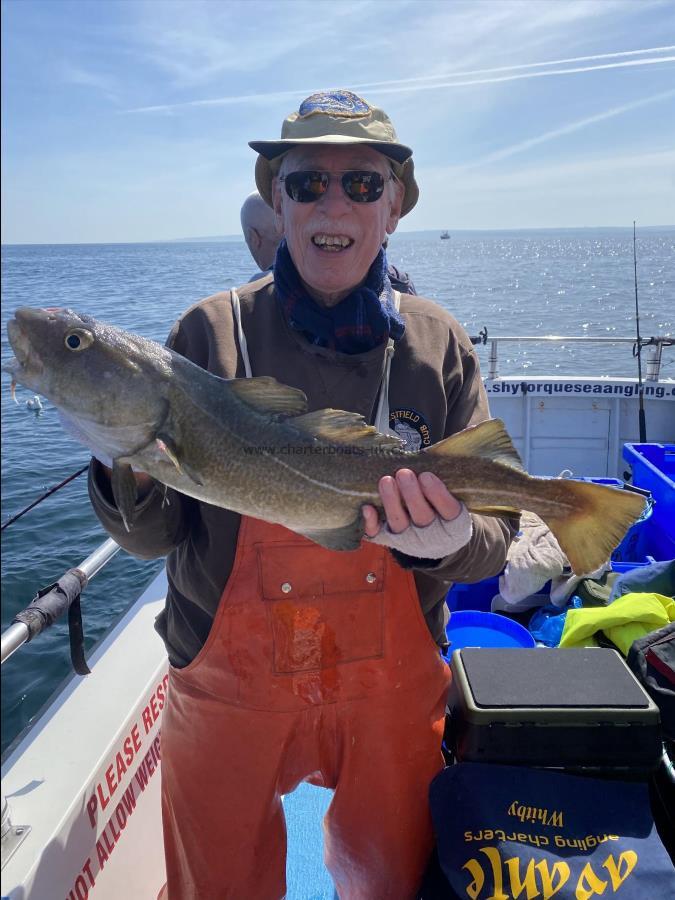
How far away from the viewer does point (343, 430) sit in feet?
8.36

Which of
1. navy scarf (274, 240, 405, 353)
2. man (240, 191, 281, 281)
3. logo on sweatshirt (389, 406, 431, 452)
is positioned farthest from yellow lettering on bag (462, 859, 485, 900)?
man (240, 191, 281, 281)

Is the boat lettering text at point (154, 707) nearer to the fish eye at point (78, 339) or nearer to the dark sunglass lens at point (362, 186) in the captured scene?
the fish eye at point (78, 339)

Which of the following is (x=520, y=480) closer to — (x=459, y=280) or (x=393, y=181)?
(x=393, y=181)

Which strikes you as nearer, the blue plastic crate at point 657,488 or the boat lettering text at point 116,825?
the boat lettering text at point 116,825

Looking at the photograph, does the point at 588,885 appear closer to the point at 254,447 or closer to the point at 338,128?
the point at 254,447

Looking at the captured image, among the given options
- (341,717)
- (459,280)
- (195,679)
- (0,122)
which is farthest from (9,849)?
(459,280)

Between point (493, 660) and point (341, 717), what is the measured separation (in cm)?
88

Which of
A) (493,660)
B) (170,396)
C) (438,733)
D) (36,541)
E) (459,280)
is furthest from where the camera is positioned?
(459,280)

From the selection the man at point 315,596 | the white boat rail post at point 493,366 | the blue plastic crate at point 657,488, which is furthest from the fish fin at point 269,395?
the white boat rail post at point 493,366

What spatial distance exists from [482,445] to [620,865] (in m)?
1.65

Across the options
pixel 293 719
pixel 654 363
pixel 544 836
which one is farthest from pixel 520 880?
pixel 654 363

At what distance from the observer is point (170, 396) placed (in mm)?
2426

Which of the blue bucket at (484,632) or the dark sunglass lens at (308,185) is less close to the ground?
the dark sunglass lens at (308,185)

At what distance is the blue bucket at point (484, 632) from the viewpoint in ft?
15.3
